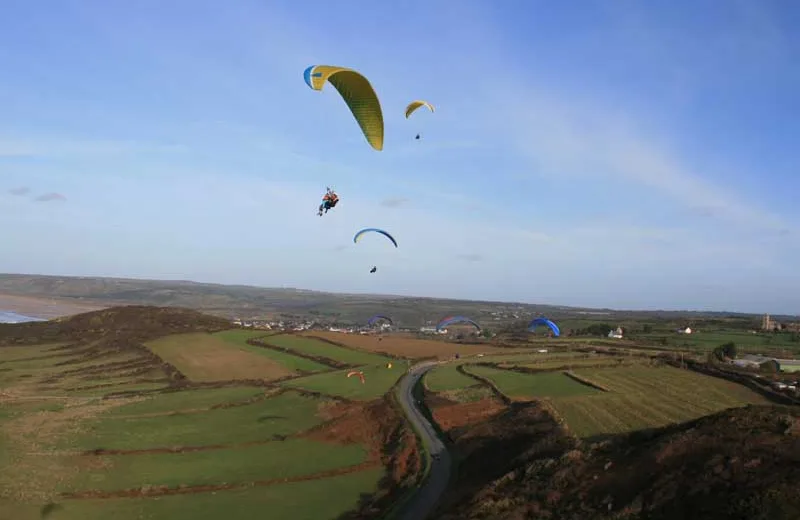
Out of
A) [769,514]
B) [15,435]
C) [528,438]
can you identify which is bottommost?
[15,435]

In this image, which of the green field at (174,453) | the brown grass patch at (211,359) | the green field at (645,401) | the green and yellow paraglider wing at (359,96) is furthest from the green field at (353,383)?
the green and yellow paraglider wing at (359,96)

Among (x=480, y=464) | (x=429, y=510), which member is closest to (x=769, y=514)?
(x=429, y=510)

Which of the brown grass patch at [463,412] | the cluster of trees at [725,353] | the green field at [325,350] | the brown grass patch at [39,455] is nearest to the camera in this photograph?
the brown grass patch at [39,455]

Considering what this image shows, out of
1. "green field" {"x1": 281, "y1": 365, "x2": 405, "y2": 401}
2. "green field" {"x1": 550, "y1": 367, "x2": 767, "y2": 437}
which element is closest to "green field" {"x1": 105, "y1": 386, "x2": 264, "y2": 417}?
"green field" {"x1": 281, "y1": 365, "x2": 405, "y2": 401}

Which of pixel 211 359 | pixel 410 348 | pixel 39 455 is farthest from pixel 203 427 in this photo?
pixel 410 348

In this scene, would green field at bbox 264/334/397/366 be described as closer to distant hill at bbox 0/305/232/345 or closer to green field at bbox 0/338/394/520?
→ green field at bbox 0/338/394/520

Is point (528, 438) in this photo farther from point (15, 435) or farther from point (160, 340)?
point (160, 340)

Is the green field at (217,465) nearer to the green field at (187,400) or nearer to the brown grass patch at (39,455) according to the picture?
the brown grass patch at (39,455)

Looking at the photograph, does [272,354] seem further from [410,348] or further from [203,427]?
[203,427]
